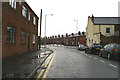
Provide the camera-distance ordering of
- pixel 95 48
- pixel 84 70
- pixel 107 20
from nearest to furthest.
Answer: pixel 84 70 → pixel 95 48 → pixel 107 20

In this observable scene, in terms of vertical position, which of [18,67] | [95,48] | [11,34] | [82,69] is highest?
[11,34]

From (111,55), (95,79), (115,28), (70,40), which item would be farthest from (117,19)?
(70,40)

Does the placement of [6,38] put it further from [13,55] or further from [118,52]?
[118,52]

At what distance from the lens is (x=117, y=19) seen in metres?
46.6

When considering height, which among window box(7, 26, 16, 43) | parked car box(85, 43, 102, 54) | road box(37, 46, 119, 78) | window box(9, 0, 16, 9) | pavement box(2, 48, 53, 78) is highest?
window box(9, 0, 16, 9)

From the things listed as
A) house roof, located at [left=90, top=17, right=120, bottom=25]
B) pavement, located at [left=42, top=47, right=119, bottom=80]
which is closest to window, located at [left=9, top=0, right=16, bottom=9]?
pavement, located at [left=42, top=47, right=119, bottom=80]

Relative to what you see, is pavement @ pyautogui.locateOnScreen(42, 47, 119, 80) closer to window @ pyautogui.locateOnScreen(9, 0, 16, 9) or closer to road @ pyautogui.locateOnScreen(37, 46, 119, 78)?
road @ pyautogui.locateOnScreen(37, 46, 119, 78)

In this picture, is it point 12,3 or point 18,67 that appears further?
point 12,3

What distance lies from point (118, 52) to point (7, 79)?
966 cm

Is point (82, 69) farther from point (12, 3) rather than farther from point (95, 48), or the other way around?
point (95, 48)

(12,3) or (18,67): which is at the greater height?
(12,3)

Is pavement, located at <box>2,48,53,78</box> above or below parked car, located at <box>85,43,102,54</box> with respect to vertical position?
below

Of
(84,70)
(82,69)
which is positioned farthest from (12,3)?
(84,70)

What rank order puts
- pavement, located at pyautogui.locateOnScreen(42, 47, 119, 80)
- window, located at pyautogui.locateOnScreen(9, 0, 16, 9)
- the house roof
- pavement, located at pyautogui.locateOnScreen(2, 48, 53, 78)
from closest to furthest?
pavement, located at pyautogui.locateOnScreen(2, 48, 53, 78)
pavement, located at pyautogui.locateOnScreen(42, 47, 119, 80)
window, located at pyautogui.locateOnScreen(9, 0, 16, 9)
the house roof
